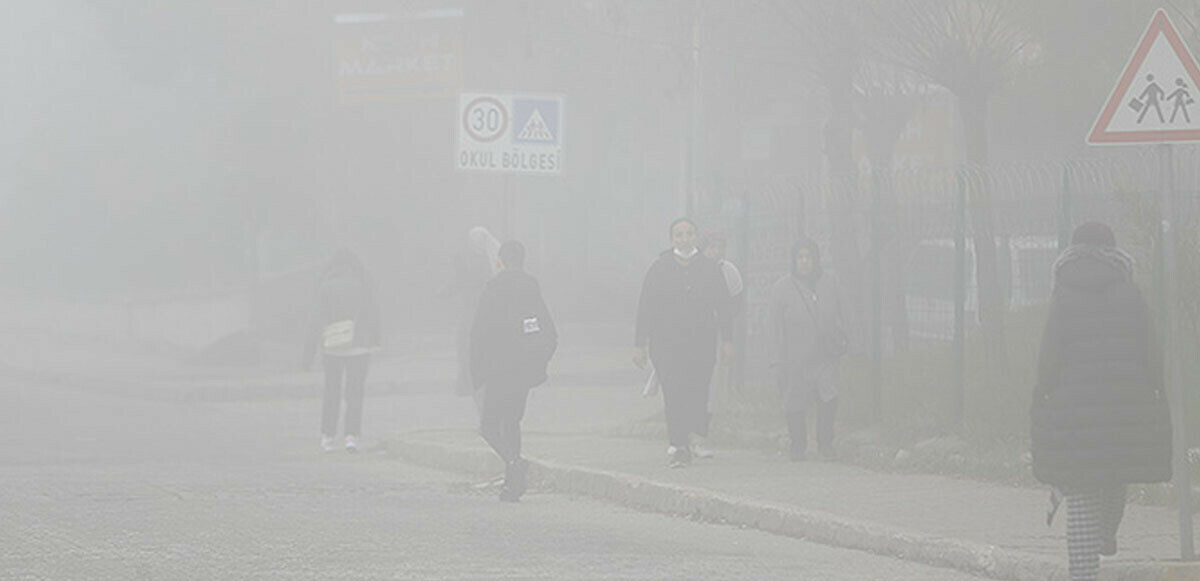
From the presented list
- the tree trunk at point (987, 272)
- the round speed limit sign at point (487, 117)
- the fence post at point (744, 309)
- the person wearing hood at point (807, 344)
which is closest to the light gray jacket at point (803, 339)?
the person wearing hood at point (807, 344)

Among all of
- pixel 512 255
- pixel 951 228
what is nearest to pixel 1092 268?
pixel 512 255

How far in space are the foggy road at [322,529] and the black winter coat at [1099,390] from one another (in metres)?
1.54

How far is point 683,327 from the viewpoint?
15.5 metres

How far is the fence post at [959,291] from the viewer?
1495 cm

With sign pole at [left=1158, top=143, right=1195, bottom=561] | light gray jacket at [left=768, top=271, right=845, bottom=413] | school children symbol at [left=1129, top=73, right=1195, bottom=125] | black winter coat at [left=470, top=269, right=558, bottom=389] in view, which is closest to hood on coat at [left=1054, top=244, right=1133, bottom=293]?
sign pole at [left=1158, top=143, right=1195, bottom=561]

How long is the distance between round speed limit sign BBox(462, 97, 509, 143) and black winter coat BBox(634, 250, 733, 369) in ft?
10.7

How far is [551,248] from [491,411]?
92.2 feet

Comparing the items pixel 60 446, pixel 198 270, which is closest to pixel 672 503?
pixel 60 446

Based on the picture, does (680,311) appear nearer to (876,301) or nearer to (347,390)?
(876,301)

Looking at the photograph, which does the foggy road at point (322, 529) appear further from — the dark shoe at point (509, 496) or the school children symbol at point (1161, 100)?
the school children symbol at point (1161, 100)

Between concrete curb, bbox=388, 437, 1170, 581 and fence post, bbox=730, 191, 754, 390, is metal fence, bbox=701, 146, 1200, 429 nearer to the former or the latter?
fence post, bbox=730, 191, 754, 390

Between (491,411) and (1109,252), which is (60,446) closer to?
(491,411)

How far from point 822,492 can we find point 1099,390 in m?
4.47

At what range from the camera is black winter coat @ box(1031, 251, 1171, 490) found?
29.1ft
